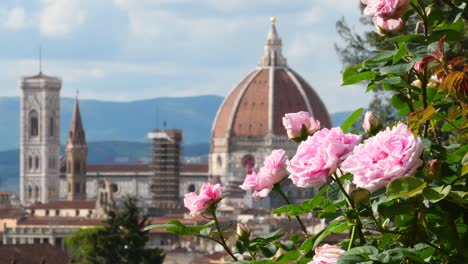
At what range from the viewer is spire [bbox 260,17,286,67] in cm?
13575

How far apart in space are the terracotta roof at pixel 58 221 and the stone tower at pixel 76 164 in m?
24.9

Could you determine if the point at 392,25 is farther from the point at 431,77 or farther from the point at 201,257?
the point at 201,257

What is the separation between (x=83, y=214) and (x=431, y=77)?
107 m

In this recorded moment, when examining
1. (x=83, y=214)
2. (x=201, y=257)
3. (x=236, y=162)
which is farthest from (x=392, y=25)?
(x=236, y=162)

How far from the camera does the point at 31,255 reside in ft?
189

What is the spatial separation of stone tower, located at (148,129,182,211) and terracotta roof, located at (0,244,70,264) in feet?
203

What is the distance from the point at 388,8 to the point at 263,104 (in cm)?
12726

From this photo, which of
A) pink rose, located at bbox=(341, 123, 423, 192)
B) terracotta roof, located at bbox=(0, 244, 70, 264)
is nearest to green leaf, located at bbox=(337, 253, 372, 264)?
pink rose, located at bbox=(341, 123, 423, 192)

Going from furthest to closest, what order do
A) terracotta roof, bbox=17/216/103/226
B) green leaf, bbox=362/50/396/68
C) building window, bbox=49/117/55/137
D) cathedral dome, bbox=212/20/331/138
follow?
building window, bbox=49/117/55/137, cathedral dome, bbox=212/20/331/138, terracotta roof, bbox=17/216/103/226, green leaf, bbox=362/50/396/68

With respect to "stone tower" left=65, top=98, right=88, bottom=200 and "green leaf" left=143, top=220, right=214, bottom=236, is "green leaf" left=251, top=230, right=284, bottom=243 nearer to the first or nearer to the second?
"green leaf" left=143, top=220, right=214, bottom=236

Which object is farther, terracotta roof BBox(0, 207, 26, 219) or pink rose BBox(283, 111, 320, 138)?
terracotta roof BBox(0, 207, 26, 219)

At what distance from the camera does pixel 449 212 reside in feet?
13.9

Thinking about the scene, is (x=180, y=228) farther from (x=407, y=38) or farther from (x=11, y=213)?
(x=11, y=213)

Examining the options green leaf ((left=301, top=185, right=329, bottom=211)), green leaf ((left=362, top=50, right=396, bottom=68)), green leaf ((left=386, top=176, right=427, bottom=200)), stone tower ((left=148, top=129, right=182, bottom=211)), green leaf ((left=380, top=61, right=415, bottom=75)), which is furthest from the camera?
stone tower ((left=148, top=129, right=182, bottom=211))
